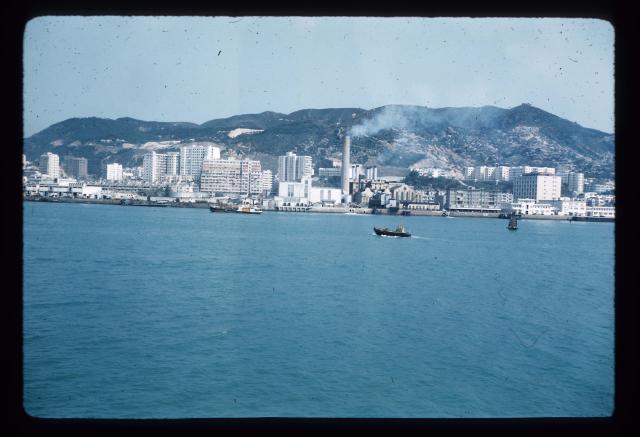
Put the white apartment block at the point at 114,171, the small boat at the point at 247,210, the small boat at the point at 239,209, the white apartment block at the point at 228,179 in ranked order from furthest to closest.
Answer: the white apartment block at the point at 228,179, the white apartment block at the point at 114,171, the small boat at the point at 239,209, the small boat at the point at 247,210

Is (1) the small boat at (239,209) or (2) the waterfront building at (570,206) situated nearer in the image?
(2) the waterfront building at (570,206)

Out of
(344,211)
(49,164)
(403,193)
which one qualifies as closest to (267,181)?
(344,211)

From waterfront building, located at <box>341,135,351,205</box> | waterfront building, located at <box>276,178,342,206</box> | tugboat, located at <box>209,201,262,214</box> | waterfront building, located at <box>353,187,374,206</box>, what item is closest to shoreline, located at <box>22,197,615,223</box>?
waterfront building, located at <box>353,187,374,206</box>

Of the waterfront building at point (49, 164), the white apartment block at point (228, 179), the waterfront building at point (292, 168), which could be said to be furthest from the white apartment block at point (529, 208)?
the waterfront building at point (49, 164)

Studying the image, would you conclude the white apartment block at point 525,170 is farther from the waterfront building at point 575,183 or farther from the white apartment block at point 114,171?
the white apartment block at point 114,171

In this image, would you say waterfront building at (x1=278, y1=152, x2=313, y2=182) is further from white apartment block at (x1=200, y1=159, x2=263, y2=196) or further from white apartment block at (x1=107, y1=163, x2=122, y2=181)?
white apartment block at (x1=107, y1=163, x2=122, y2=181)

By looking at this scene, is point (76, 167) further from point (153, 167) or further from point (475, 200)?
point (475, 200)
